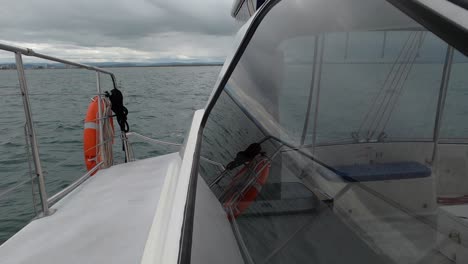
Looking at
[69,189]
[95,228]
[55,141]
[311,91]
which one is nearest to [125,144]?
[69,189]

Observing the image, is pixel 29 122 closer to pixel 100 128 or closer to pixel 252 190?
pixel 100 128

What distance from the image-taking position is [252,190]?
109 cm

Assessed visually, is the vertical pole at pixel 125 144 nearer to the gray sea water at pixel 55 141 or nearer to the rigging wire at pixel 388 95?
the gray sea water at pixel 55 141

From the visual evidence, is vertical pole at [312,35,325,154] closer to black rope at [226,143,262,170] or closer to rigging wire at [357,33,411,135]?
rigging wire at [357,33,411,135]

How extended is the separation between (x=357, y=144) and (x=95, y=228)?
1.57 metres

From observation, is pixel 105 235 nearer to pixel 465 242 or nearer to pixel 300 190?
pixel 300 190

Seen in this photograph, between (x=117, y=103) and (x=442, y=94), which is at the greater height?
(x=442, y=94)

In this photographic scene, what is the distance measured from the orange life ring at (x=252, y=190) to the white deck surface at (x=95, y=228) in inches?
23.3

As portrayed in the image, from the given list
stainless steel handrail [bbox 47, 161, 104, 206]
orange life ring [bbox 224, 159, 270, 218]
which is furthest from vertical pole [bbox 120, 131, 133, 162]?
orange life ring [bbox 224, 159, 270, 218]

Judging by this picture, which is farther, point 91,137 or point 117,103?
point 117,103

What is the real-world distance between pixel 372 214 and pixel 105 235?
146cm

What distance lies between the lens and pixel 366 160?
0.64 metres

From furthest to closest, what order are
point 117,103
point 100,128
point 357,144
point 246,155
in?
point 117,103
point 100,128
point 246,155
point 357,144

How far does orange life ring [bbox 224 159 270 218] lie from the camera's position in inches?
41.3
